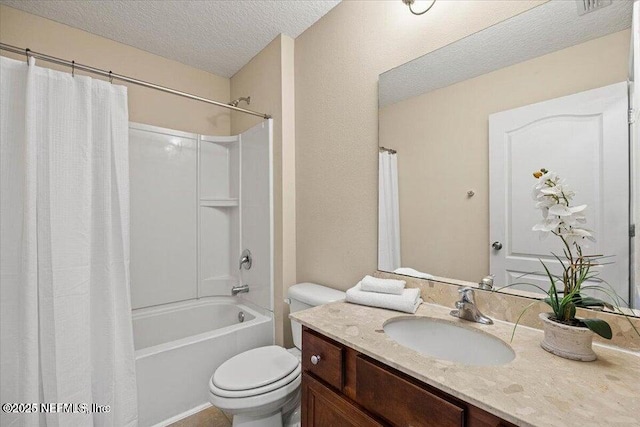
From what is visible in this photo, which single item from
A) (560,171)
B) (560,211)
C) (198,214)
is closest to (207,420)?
(198,214)

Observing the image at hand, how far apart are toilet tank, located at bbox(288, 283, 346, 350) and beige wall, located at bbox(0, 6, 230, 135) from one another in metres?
1.77

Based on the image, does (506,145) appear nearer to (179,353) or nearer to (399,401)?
(399,401)

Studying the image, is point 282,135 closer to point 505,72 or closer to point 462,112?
point 462,112

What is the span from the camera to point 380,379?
0.79 metres

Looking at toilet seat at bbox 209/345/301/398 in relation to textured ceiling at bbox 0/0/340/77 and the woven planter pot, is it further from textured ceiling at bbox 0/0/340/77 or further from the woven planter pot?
textured ceiling at bbox 0/0/340/77

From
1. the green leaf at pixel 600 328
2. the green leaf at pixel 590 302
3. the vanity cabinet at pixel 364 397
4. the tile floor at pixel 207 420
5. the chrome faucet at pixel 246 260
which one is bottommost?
the tile floor at pixel 207 420

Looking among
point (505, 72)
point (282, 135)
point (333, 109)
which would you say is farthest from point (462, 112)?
point (282, 135)

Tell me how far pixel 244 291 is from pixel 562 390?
6.73 feet

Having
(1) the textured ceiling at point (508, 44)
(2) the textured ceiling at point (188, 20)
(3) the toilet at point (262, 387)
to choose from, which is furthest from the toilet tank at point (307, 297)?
(2) the textured ceiling at point (188, 20)

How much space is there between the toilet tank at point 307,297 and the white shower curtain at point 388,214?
13.4 inches

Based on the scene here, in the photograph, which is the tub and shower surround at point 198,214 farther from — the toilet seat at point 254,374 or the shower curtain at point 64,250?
the shower curtain at point 64,250

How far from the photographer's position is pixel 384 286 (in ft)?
3.91

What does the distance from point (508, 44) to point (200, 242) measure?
2.45m

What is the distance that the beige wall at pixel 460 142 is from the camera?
2.91 feet
